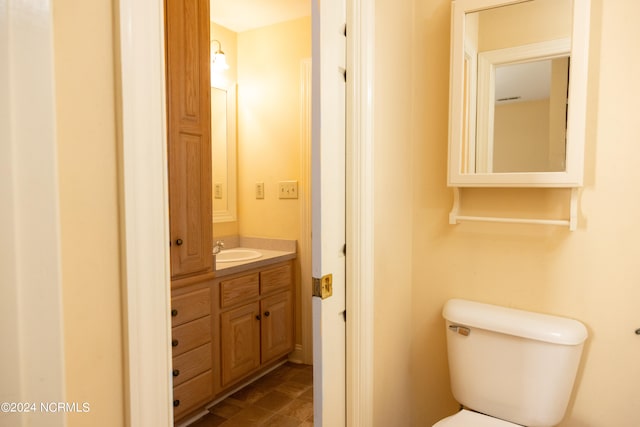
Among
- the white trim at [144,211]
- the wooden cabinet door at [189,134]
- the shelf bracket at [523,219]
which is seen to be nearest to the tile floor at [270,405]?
the wooden cabinet door at [189,134]

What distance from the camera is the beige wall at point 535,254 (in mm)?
1311

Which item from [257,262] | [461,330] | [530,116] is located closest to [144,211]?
[461,330]

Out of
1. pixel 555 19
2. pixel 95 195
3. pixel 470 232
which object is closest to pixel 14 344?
pixel 95 195

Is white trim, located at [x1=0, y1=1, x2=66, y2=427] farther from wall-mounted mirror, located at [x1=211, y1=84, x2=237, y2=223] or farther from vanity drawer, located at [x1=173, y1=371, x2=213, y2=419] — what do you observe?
wall-mounted mirror, located at [x1=211, y1=84, x2=237, y2=223]

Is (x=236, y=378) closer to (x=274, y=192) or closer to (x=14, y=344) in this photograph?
(x=274, y=192)

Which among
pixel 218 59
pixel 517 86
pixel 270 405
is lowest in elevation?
pixel 270 405

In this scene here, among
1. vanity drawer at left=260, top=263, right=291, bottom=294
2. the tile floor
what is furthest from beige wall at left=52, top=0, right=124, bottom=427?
vanity drawer at left=260, top=263, right=291, bottom=294

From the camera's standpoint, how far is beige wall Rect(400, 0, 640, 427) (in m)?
1.31

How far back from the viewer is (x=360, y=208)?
4.23ft

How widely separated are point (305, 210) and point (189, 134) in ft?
3.55

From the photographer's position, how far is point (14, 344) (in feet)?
1.36

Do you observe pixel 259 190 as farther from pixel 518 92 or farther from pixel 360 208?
pixel 518 92

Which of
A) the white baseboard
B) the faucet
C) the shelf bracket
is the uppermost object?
the shelf bracket

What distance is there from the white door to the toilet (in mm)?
439
